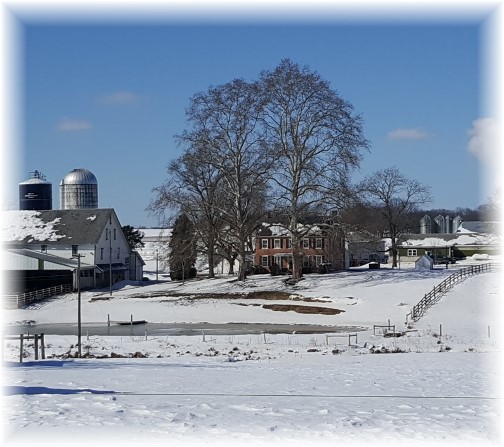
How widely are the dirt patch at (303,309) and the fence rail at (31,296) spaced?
16.5 m

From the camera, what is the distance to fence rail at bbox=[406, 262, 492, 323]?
39.8m

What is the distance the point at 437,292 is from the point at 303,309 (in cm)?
782

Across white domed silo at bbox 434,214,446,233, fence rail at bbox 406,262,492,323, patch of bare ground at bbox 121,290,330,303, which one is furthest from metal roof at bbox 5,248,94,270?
white domed silo at bbox 434,214,446,233

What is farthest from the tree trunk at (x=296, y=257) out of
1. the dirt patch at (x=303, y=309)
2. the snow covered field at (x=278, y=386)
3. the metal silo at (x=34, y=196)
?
the metal silo at (x=34, y=196)

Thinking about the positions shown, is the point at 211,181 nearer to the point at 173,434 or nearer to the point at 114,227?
the point at 114,227

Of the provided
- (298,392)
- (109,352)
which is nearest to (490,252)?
(109,352)

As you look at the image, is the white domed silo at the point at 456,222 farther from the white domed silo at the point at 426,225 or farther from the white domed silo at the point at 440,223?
the white domed silo at the point at 440,223

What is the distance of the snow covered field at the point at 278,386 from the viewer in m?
11.7

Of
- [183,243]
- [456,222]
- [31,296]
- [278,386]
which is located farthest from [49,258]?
[456,222]

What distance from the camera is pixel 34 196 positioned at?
8094 cm

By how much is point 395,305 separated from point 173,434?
3273 cm

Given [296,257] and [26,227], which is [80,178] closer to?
[26,227]

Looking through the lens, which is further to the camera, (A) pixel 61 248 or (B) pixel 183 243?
(A) pixel 61 248

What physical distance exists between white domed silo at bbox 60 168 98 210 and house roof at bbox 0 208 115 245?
733 inches
